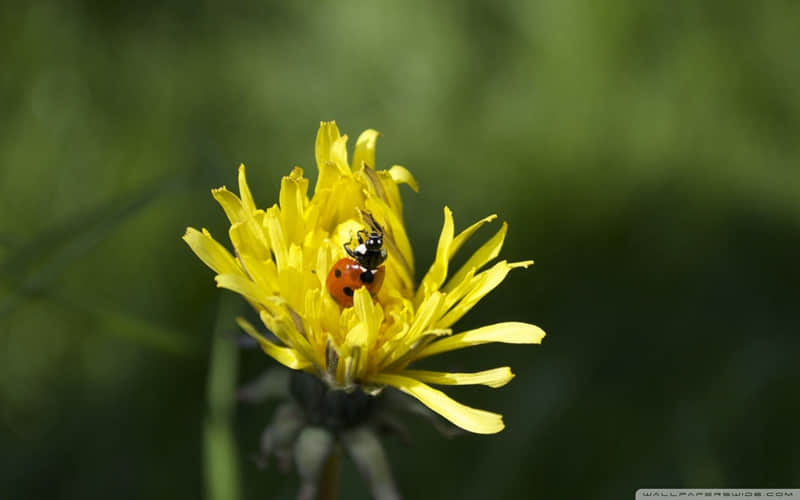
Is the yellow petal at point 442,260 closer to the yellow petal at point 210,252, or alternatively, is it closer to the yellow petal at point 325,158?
the yellow petal at point 325,158

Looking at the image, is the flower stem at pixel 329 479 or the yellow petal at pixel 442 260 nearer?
the yellow petal at pixel 442 260

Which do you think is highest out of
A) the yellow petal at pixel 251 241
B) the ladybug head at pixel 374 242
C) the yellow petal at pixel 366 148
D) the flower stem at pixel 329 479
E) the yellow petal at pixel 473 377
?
the yellow petal at pixel 366 148

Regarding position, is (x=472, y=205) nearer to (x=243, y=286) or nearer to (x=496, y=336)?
Answer: (x=496, y=336)

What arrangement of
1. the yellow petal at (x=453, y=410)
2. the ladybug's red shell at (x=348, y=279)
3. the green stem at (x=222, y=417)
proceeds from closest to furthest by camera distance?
the yellow petal at (x=453, y=410) → the ladybug's red shell at (x=348, y=279) → the green stem at (x=222, y=417)

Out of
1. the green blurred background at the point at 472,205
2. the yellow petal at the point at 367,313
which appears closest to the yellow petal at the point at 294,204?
the yellow petal at the point at 367,313

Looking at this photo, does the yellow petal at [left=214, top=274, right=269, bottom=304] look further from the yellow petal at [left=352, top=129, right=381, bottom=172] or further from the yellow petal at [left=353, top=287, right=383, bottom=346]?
the yellow petal at [left=352, top=129, right=381, bottom=172]

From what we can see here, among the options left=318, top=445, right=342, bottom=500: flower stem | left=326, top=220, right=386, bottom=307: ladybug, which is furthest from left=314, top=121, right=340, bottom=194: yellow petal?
left=318, top=445, right=342, bottom=500: flower stem

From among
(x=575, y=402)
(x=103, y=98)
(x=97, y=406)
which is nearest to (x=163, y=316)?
(x=97, y=406)
